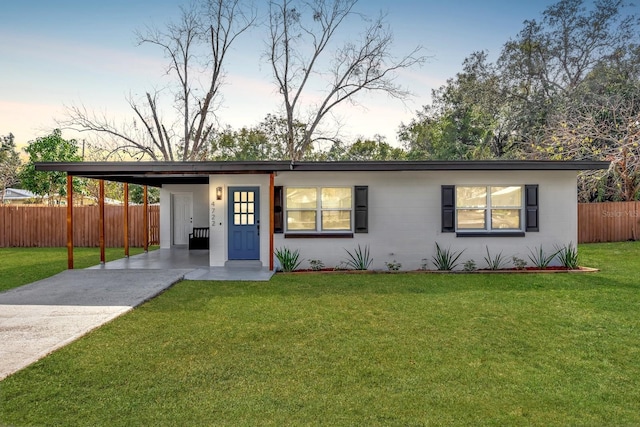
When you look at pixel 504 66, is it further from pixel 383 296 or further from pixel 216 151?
pixel 383 296

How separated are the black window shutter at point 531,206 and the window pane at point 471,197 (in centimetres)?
93

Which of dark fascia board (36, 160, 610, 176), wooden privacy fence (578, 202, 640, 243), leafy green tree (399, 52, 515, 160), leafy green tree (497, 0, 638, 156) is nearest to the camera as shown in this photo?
dark fascia board (36, 160, 610, 176)

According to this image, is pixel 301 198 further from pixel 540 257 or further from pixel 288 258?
pixel 540 257

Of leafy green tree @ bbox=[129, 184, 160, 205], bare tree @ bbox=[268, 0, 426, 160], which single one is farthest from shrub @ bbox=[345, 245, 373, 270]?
leafy green tree @ bbox=[129, 184, 160, 205]

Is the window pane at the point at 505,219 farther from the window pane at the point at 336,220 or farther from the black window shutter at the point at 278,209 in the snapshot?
the black window shutter at the point at 278,209

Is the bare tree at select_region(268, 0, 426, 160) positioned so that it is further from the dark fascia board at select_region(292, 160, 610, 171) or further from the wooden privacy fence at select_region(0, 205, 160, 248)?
the dark fascia board at select_region(292, 160, 610, 171)

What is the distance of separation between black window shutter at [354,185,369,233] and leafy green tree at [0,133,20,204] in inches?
1036

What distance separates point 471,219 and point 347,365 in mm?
7098

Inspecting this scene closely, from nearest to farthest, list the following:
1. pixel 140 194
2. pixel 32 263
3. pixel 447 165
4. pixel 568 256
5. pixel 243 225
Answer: pixel 447 165
pixel 568 256
pixel 243 225
pixel 32 263
pixel 140 194

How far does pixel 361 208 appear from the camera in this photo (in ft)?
32.4

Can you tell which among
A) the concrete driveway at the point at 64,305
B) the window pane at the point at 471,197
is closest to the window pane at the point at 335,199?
the window pane at the point at 471,197

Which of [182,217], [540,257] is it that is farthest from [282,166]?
[182,217]

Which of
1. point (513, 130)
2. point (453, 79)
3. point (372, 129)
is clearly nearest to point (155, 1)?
point (372, 129)

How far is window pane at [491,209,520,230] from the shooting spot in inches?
398
